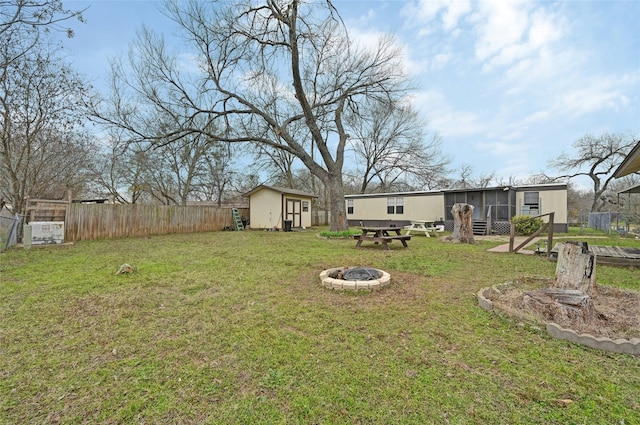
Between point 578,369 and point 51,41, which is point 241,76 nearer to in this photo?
point 51,41

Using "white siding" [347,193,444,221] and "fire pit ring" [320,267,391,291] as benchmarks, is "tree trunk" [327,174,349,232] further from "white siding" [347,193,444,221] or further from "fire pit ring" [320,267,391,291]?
"fire pit ring" [320,267,391,291]

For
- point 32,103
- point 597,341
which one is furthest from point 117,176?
point 597,341

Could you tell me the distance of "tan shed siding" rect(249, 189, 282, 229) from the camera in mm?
16141

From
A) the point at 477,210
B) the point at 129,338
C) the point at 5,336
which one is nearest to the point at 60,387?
the point at 129,338

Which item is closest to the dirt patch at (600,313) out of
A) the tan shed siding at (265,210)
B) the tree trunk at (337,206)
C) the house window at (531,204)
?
the tree trunk at (337,206)

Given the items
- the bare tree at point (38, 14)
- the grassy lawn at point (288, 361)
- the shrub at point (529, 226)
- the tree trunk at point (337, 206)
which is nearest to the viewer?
the grassy lawn at point (288, 361)

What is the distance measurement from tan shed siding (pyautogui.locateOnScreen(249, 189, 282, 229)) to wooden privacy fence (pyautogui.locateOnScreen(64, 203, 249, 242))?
1.96 m

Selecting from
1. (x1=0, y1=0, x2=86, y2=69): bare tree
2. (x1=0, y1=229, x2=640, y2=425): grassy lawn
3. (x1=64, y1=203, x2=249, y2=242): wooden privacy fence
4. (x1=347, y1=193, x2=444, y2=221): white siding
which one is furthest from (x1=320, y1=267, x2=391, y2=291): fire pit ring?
(x1=347, y1=193, x2=444, y2=221): white siding

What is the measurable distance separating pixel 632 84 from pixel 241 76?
1409 cm

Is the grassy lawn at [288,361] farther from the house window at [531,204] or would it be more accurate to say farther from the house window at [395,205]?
the house window at [395,205]

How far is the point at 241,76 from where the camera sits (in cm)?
1209

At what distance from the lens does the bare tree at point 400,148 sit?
21109 mm

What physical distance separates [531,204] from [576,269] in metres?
13.6

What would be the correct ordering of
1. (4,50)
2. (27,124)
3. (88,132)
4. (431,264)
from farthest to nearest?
(88,132), (27,124), (4,50), (431,264)
